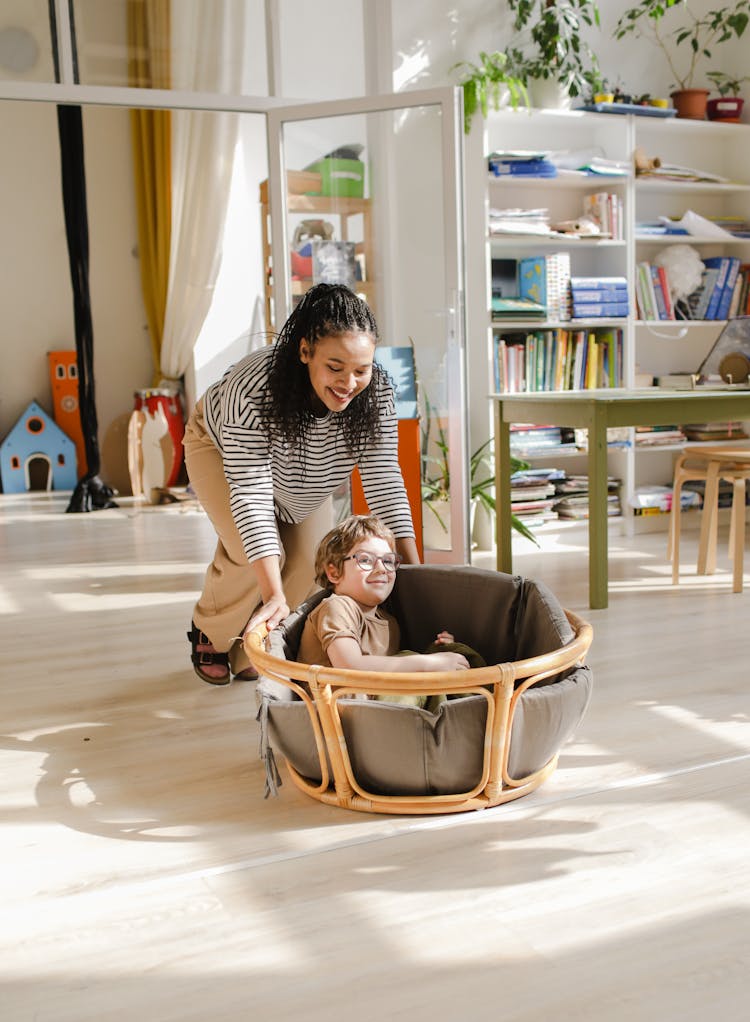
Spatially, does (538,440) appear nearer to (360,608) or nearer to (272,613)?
(360,608)

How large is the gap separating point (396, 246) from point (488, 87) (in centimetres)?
79

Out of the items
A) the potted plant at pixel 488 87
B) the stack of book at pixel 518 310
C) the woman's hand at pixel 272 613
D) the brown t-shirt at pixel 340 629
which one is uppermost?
the potted plant at pixel 488 87

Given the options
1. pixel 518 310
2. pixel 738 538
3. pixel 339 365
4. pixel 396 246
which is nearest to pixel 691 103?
pixel 518 310

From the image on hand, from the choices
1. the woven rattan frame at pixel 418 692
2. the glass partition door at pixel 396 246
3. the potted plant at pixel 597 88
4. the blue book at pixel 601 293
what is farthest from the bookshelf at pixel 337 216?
the woven rattan frame at pixel 418 692

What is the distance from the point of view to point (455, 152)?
3.77 meters

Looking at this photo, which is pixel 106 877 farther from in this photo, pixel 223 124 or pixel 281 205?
pixel 223 124

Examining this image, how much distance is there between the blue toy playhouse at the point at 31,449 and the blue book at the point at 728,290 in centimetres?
417

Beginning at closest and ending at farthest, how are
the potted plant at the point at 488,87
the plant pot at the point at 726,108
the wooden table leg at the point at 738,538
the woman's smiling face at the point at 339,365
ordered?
1. the woman's smiling face at the point at 339,365
2. the wooden table leg at the point at 738,538
3. the potted plant at the point at 488,87
4. the plant pot at the point at 726,108

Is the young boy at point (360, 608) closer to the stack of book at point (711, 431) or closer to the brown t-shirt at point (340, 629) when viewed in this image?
the brown t-shirt at point (340, 629)

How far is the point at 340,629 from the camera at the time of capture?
1977 mm

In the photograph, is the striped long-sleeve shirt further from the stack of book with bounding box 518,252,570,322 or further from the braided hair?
the stack of book with bounding box 518,252,570,322

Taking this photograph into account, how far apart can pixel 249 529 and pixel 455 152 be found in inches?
87.4

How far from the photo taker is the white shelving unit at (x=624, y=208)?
4301mm

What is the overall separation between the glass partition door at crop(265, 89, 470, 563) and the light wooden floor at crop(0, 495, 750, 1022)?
5.04 ft
